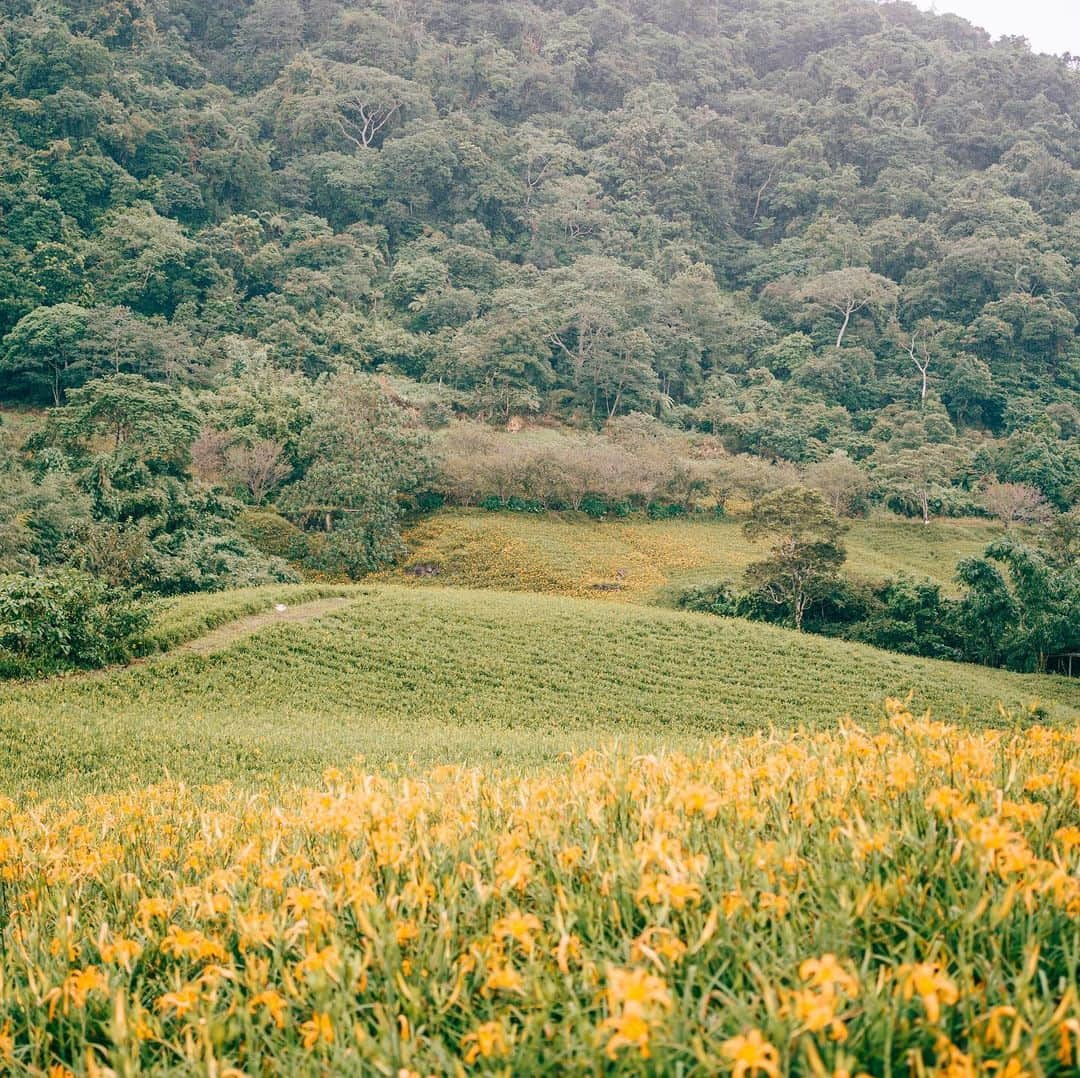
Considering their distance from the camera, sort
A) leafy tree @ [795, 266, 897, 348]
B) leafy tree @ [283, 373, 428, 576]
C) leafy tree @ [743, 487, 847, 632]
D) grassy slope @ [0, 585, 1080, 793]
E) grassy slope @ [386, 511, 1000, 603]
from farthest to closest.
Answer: leafy tree @ [795, 266, 897, 348] → leafy tree @ [283, 373, 428, 576] → grassy slope @ [386, 511, 1000, 603] → leafy tree @ [743, 487, 847, 632] → grassy slope @ [0, 585, 1080, 793]

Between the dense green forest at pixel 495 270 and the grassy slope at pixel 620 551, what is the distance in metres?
2.26

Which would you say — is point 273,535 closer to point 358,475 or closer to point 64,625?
point 358,475

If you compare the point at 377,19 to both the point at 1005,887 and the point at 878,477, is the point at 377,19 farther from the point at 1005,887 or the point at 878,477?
the point at 1005,887

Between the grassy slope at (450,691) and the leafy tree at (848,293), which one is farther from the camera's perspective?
the leafy tree at (848,293)

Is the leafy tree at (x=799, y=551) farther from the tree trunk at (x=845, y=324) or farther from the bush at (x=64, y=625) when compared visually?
the tree trunk at (x=845, y=324)

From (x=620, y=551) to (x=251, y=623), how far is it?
19.3 m

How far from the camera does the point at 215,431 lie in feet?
126

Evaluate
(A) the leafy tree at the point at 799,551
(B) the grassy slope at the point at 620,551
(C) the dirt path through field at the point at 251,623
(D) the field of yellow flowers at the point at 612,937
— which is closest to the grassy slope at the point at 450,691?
(C) the dirt path through field at the point at 251,623

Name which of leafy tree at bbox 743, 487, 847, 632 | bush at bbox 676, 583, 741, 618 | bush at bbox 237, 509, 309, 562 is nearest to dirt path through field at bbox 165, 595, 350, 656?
bush at bbox 237, 509, 309, 562

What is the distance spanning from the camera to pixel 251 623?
20.8 meters

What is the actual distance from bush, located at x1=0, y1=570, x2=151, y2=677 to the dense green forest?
20.0 ft

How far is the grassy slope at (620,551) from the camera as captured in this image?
32.8 meters

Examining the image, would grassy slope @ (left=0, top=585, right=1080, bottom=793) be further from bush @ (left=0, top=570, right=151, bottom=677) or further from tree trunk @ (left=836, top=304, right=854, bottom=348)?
tree trunk @ (left=836, top=304, right=854, bottom=348)

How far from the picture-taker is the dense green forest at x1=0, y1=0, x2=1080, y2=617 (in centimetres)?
3569
